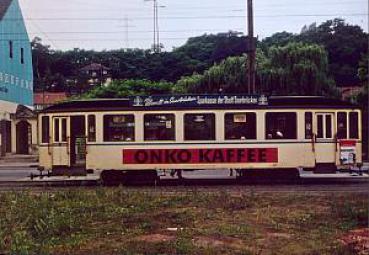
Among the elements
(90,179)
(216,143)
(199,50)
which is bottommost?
(90,179)

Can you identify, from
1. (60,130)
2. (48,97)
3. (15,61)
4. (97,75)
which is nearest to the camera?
(60,130)

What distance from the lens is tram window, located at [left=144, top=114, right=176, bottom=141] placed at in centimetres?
2055

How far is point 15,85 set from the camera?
113 ft

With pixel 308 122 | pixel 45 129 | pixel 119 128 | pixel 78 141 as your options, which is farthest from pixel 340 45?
pixel 45 129

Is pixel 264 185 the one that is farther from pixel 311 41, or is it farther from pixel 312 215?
pixel 311 41

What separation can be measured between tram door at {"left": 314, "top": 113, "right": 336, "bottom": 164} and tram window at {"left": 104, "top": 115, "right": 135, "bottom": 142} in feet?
20.3

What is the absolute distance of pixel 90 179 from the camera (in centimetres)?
2297

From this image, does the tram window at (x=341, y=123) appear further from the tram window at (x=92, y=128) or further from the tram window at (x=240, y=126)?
the tram window at (x=92, y=128)

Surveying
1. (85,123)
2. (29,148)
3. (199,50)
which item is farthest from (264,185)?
(199,50)

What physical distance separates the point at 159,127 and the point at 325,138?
18.2 feet

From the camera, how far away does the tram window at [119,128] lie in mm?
20656

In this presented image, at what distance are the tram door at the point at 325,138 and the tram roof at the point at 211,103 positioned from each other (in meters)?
0.40

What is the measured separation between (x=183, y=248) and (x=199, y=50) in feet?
147

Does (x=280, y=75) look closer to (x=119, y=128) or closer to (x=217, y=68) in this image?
(x=217, y=68)
